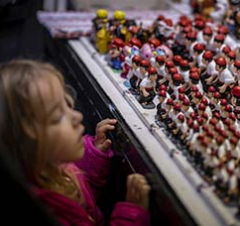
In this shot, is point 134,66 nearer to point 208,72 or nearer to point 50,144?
point 208,72

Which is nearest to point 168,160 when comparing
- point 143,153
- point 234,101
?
point 143,153

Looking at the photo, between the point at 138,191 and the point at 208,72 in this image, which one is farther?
the point at 208,72

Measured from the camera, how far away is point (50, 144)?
807mm

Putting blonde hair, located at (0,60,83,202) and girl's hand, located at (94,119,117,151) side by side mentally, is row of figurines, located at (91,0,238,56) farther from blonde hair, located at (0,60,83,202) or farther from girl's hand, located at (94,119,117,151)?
blonde hair, located at (0,60,83,202)

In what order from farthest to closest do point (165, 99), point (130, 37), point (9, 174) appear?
point (130, 37) → point (165, 99) → point (9, 174)

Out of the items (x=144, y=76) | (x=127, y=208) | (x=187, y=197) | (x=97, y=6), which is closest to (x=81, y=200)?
(x=127, y=208)

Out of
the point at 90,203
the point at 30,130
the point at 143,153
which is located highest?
the point at 30,130

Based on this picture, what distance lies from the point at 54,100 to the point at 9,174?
0.64ft

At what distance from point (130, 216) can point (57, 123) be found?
0.23 m

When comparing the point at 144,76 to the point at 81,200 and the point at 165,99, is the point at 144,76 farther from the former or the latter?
the point at 81,200

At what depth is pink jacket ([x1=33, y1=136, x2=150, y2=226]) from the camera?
859 mm

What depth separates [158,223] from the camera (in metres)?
0.92

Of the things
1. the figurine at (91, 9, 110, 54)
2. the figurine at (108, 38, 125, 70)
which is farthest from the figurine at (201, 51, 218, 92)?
the figurine at (91, 9, 110, 54)

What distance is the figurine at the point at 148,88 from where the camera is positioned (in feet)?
3.72
